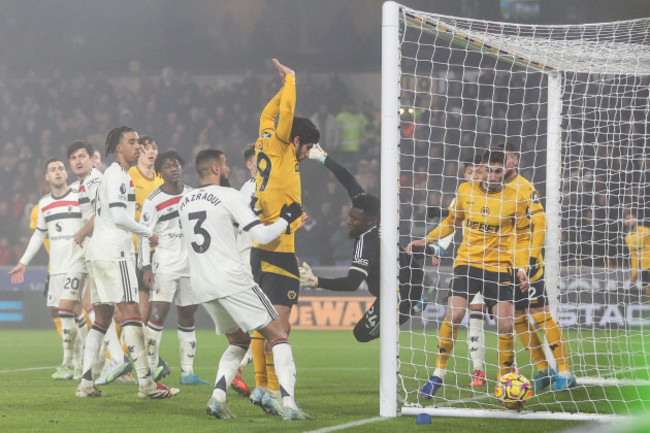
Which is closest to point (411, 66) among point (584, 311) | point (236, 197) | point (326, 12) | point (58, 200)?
point (326, 12)

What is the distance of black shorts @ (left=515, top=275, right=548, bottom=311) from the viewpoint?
7.27 m

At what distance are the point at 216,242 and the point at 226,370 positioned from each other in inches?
32.9

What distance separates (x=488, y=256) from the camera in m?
6.98

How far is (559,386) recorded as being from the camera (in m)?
7.34

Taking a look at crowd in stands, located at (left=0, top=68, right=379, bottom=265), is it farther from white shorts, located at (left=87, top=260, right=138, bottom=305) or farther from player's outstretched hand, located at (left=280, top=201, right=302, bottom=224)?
player's outstretched hand, located at (left=280, top=201, right=302, bottom=224)

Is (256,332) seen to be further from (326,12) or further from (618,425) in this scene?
(326,12)

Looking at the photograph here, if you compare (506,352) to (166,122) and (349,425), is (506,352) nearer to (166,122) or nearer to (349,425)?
(349,425)

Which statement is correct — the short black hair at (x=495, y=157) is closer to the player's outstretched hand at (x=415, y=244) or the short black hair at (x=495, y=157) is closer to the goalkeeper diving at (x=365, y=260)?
the player's outstretched hand at (x=415, y=244)

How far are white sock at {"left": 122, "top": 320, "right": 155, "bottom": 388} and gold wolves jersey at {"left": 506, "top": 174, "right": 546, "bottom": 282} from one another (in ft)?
10.0

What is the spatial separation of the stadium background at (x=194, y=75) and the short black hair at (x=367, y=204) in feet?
34.5

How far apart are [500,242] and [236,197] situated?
2364 mm

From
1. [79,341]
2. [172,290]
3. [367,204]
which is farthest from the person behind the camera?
[79,341]

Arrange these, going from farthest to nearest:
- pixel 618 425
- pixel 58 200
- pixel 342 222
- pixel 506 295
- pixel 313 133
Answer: pixel 342 222 < pixel 58 200 < pixel 506 295 < pixel 313 133 < pixel 618 425

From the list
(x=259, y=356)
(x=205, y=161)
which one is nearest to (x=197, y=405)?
(x=259, y=356)
